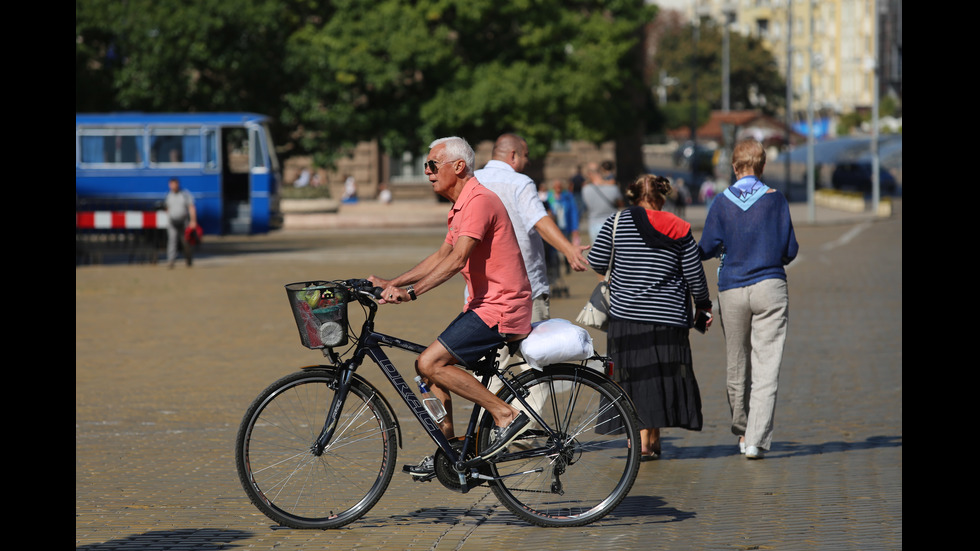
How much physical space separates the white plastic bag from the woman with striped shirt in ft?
4.98

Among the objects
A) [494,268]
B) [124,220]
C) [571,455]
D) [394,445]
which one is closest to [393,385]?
[394,445]

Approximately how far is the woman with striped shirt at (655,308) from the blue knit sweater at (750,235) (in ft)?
0.74

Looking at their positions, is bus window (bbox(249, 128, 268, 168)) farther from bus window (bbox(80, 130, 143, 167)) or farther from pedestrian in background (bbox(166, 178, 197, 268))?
pedestrian in background (bbox(166, 178, 197, 268))

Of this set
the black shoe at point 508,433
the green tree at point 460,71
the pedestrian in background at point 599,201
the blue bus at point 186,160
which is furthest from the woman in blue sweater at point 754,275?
the green tree at point 460,71

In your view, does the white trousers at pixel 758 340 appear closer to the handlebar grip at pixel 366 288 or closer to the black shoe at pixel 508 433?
the black shoe at pixel 508 433

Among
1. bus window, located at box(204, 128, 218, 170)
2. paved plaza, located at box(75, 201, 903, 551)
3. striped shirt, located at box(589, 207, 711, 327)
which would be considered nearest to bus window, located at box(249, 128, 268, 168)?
bus window, located at box(204, 128, 218, 170)

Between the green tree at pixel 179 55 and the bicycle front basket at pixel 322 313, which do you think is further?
the green tree at pixel 179 55

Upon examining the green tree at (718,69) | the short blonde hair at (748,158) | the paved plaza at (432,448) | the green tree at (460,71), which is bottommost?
the paved plaza at (432,448)

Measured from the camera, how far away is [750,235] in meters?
7.12

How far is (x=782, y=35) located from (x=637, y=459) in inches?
5006

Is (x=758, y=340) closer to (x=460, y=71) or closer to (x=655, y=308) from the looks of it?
(x=655, y=308)

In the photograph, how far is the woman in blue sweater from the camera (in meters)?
7.12

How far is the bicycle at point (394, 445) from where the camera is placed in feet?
18.0
